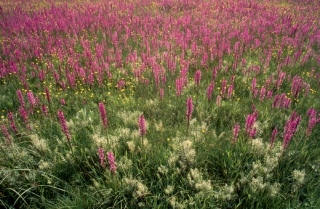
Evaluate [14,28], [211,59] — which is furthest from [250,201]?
[14,28]

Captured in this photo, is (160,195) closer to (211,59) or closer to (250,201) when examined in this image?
Result: (250,201)

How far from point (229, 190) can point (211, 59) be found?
4.24m

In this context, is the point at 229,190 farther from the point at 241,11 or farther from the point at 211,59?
the point at 241,11

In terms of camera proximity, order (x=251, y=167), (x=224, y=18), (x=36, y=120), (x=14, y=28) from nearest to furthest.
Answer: (x=251, y=167) < (x=36, y=120) < (x=14, y=28) < (x=224, y=18)

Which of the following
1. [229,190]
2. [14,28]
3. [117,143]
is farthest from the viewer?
[14,28]

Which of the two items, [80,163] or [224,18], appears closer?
[80,163]

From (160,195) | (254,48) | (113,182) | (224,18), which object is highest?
(224,18)

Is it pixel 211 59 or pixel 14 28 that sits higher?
pixel 14 28

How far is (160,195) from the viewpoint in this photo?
8.18 feet

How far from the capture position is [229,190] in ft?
7.84

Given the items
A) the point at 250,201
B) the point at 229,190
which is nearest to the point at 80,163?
the point at 229,190

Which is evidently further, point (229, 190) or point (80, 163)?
point (80, 163)

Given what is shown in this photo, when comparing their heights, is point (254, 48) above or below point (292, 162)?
above

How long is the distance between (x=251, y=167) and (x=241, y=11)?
33.2 ft
